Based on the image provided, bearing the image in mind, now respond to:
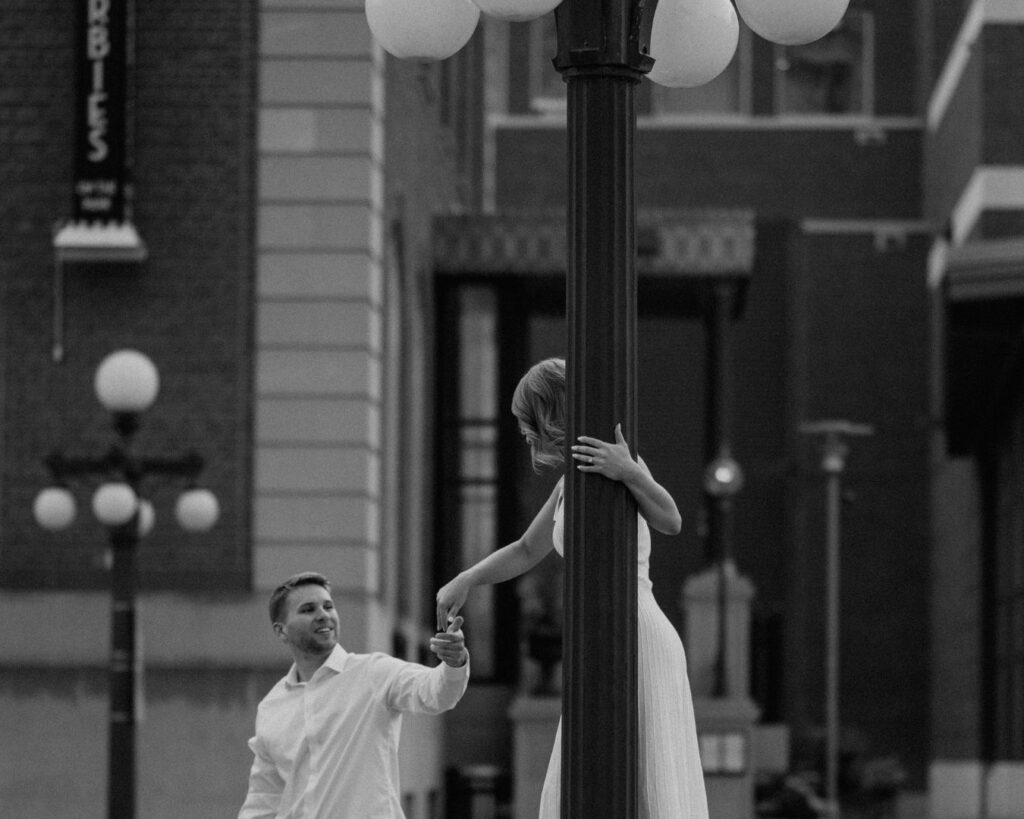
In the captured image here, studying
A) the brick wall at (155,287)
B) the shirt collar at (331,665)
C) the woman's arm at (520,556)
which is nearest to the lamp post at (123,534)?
the brick wall at (155,287)

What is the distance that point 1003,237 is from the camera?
3462 cm

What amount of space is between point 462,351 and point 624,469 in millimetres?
23288

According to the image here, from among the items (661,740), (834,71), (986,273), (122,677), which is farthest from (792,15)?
(834,71)

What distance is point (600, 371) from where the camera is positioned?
691cm

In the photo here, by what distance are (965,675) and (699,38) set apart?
32.1 metres

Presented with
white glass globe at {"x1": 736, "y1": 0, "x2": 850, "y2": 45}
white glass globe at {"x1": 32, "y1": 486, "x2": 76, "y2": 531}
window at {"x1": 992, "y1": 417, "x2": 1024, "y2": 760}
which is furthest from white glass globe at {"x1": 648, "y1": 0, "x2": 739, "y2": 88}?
window at {"x1": 992, "y1": 417, "x2": 1024, "y2": 760}

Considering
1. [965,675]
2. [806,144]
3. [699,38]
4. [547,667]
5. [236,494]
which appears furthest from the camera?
[806,144]

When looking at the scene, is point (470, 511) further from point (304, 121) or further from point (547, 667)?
point (304, 121)

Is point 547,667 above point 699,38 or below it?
below

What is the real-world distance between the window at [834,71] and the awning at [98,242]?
26.5m

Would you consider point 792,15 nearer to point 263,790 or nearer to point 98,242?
point 263,790

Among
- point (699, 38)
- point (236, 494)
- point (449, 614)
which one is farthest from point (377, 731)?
point (236, 494)

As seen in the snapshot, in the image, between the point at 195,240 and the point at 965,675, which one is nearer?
the point at 195,240

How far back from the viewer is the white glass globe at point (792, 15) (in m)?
7.68
